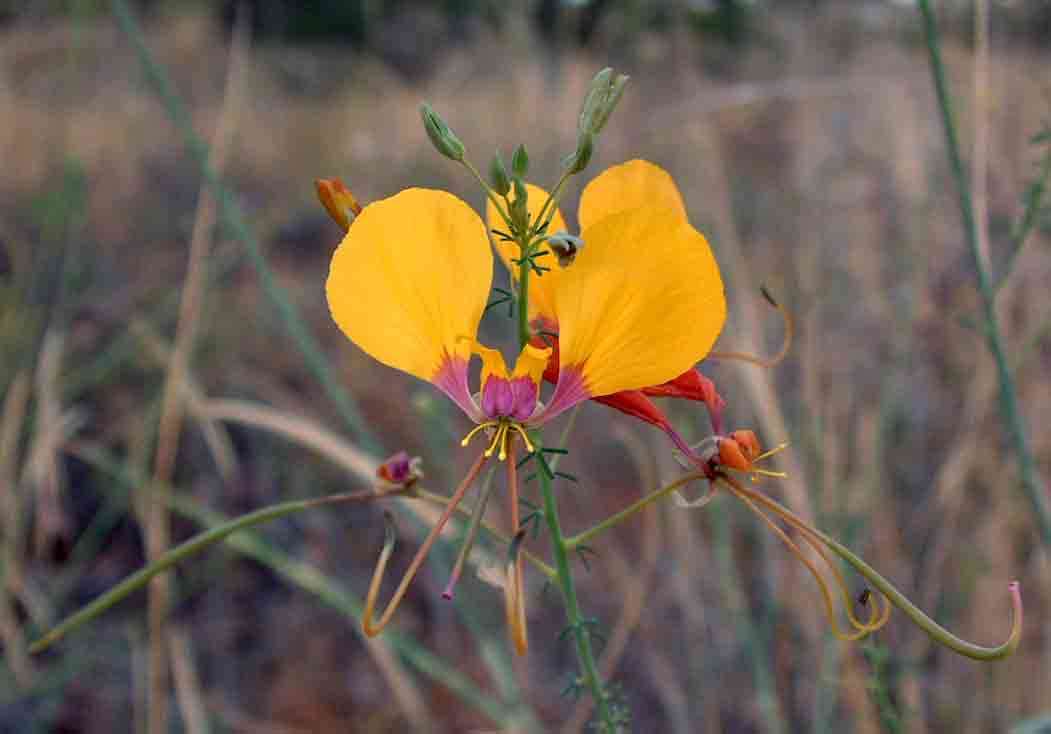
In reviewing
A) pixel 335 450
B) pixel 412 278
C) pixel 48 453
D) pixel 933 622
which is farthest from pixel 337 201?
pixel 48 453

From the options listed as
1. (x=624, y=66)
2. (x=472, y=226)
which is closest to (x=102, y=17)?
(x=624, y=66)

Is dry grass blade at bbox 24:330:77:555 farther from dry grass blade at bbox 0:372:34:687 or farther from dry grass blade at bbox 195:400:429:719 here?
dry grass blade at bbox 195:400:429:719

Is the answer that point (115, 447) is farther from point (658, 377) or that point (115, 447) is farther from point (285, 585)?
point (658, 377)

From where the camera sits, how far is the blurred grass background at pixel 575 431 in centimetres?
133

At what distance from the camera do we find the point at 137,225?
10.6 ft

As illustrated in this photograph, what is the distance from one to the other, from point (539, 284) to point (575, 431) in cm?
181

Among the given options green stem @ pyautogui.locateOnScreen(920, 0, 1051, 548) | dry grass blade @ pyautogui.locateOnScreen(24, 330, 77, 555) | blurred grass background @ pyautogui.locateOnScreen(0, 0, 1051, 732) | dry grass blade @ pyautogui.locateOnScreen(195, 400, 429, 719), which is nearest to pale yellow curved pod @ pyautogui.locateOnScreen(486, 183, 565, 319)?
blurred grass background @ pyautogui.locateOnScreen(0, 0, 1051, 732)

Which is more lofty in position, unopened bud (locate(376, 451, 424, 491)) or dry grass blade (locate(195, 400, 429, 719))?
unopened bud (locate(376, 451, 424, 491))

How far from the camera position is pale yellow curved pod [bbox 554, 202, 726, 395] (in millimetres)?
482

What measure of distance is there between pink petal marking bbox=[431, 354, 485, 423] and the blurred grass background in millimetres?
210

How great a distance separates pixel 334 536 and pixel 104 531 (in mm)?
480

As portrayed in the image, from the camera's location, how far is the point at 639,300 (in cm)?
51

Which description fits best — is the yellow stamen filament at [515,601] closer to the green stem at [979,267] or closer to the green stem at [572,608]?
the green stem at [572,608]

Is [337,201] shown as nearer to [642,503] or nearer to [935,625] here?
[642,503]
